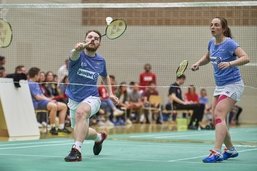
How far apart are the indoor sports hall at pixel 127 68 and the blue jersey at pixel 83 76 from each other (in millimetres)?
137

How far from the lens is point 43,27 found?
1852cm

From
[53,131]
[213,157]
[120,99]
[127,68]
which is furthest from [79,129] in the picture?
[127,68]

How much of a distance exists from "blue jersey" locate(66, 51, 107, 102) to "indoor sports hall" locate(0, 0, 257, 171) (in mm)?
137

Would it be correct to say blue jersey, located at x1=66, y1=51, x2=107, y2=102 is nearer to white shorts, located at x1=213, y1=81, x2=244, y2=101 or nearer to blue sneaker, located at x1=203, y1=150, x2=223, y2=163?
white shorts, located at x1=213, y1=81, x2=244, y2=101

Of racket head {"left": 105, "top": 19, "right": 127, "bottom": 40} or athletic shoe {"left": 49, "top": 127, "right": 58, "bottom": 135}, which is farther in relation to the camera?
athletic shoe {"left": 49, "top": 127, "right": 58, "bottom": 135}

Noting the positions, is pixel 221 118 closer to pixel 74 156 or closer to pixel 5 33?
pixel 74 156

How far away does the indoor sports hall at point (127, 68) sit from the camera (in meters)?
9.58

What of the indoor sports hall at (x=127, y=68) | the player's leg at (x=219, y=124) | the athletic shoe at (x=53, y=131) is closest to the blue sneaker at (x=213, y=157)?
the player's leg at (x=219, y=124)

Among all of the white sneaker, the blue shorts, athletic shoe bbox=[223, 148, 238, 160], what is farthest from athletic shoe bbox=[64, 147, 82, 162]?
the white sneaker

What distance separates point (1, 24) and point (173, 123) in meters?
13.6

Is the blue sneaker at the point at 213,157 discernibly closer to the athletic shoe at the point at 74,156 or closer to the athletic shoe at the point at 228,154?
the athletic shoe at the point at 228,154

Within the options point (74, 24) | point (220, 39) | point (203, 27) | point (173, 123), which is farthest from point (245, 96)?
point (220, 39)

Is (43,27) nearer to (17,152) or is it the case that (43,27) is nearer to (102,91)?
(102,91)

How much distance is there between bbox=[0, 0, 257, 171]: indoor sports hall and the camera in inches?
377
